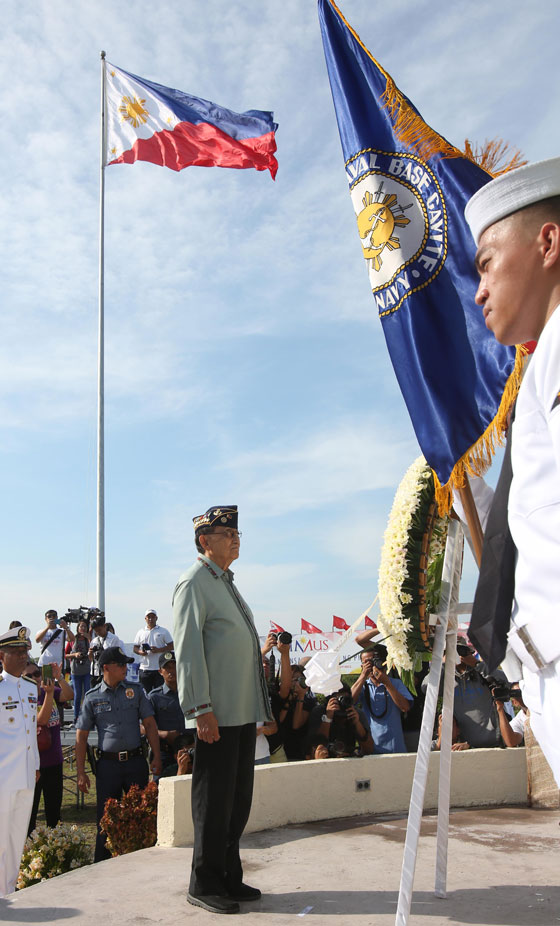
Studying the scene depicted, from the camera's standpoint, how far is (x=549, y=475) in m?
1.49

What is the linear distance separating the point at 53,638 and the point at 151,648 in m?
1.79

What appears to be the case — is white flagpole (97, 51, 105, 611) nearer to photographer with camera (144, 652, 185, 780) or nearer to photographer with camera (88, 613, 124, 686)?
photographer with camera (88, 613, 124, 686)

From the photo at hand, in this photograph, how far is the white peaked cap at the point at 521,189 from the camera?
66.1 inches

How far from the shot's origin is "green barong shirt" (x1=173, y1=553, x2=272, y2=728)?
3863 millimetres

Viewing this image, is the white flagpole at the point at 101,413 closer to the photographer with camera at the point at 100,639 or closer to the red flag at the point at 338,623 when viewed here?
the photographer with camera at the point at 100,639

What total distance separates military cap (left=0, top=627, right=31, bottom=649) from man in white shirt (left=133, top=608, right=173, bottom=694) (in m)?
4.50

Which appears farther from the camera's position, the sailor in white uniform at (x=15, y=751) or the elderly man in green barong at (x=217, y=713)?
the sailor in white uniform at (x=15, y=751)

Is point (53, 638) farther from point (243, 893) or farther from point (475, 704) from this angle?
point (243, 893)

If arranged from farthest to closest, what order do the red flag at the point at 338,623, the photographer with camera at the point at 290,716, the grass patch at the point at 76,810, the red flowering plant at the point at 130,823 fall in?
the red flag at the point at 338,623, the grass patch at the point at 76,810, the photographer with camera at the point at 290,716, the red flowering plant at the point at 130,823

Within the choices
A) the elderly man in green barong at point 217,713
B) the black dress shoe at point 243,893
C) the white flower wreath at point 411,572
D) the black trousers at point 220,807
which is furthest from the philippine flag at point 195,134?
the black dress shoe at point 243,893

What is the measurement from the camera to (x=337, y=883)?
13.5 ft

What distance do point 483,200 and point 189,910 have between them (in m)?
3.53

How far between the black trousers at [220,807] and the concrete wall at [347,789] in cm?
111

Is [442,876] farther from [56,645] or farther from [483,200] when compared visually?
[56,645]
